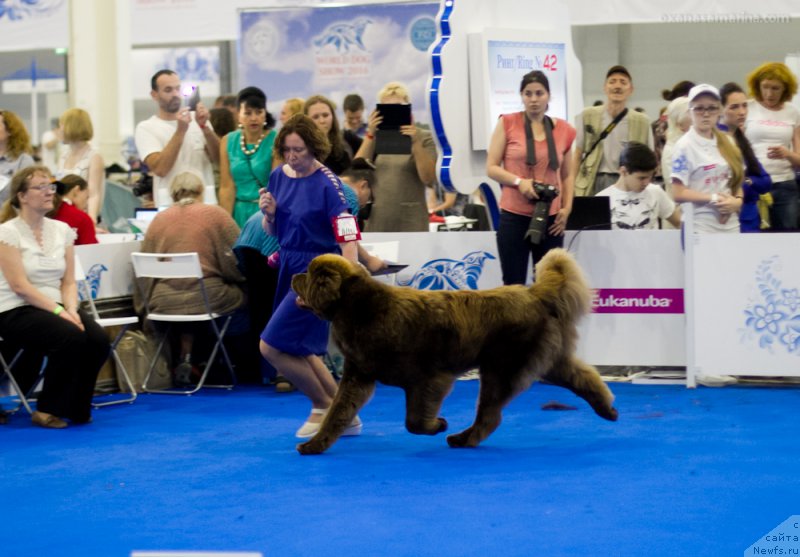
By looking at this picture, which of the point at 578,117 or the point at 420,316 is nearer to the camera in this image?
the point at 420,316

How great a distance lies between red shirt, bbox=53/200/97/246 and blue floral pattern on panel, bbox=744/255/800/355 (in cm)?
419

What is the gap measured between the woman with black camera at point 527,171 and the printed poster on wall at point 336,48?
20.5 ft

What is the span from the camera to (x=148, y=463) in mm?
5773

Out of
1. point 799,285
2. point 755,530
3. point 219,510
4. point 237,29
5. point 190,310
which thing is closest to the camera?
point 755,530

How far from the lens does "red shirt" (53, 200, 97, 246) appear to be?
8.09 meters

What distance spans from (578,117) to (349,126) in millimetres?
2400

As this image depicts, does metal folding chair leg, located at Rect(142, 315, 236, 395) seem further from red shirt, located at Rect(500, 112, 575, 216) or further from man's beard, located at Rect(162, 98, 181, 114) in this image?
red shirt, located at Rect(500, 112, 575, 216)

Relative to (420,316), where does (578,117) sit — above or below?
above

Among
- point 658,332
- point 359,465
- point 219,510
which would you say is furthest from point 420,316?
point 658,332

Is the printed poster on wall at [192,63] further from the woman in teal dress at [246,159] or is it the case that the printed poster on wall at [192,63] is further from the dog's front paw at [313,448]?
the dog's front paw at [313,448]

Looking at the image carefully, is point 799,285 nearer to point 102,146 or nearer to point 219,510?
point 219,510

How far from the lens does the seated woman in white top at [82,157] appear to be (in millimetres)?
9133

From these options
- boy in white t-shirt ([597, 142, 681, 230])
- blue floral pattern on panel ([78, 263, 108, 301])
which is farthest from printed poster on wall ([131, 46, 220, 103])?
boy in white t-shirt ([597, 142, 681, 230])

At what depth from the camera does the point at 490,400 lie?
5891mm
